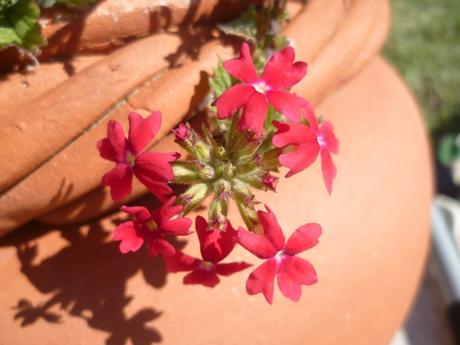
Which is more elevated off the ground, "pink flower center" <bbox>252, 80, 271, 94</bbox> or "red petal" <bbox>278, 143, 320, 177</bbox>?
"pink flower center" <bbox>252, 80, 271, 94</bbox>

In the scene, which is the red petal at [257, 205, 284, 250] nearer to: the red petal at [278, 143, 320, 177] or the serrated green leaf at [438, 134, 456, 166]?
the red petal at [278, 143, 320, 177]

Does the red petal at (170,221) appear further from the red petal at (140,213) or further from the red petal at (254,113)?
the red petal at (254,113)

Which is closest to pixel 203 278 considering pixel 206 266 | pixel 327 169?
pixel 206 266

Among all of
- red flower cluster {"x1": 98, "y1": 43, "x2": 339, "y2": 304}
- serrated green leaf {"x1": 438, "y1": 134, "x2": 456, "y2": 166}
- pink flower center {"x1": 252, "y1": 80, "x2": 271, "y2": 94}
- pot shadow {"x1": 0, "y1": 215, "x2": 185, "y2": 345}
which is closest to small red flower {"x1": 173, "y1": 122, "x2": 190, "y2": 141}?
red flower cluster {"x1": 98, "y1": 43, "x2": 339, "y2": 304}

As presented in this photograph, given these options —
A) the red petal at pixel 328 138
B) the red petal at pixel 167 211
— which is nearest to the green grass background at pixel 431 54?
the red petal at pixel 328 138

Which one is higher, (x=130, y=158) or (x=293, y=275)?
(x=130, y=158)

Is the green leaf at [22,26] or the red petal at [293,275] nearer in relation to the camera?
the red petal at [293,275]

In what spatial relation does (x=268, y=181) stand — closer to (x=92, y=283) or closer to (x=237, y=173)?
(x=237, y=173)

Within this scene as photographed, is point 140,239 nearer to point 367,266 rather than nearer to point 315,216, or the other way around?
point 315,216
